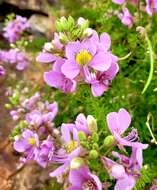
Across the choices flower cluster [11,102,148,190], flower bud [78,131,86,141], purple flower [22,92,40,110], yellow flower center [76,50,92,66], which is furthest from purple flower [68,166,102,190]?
purple flower [22,92,40,110]

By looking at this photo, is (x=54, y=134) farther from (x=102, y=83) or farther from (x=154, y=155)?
(x=154, y=155)

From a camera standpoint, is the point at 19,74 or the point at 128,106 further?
the point at 19,74

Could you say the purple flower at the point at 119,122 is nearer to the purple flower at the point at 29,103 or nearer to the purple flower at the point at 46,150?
the purple flower at the point at 46,150

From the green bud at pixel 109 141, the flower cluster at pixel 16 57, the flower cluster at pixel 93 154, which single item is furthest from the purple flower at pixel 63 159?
the flower cluster at pixel 16 57

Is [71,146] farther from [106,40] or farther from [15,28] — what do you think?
[15,28]

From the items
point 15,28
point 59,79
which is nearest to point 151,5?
point 59,79

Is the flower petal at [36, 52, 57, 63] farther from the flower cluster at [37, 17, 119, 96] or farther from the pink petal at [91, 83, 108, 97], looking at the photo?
the pink petal at [91, 83, 108, 97]

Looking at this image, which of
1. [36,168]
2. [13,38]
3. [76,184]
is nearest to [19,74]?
[13,38]
